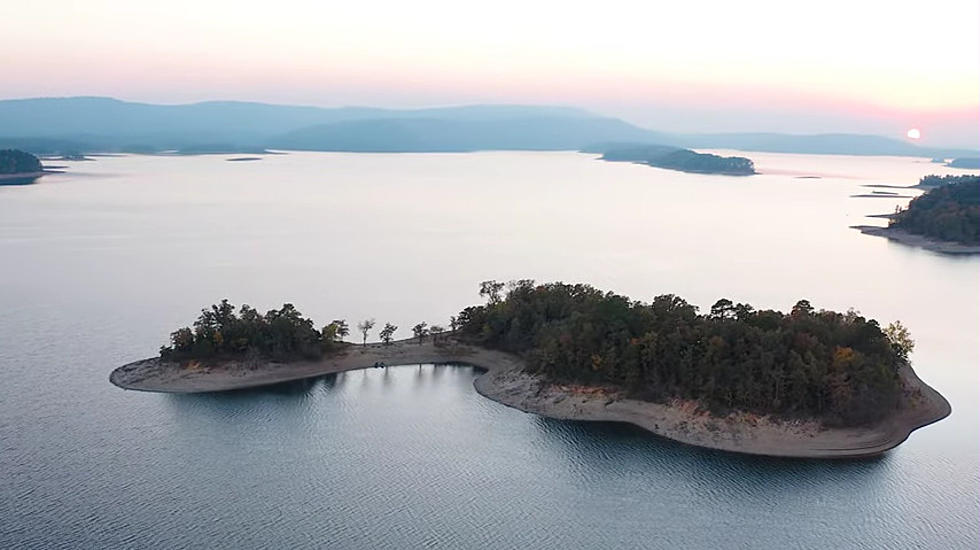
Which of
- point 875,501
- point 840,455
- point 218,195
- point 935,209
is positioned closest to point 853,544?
point 875,501

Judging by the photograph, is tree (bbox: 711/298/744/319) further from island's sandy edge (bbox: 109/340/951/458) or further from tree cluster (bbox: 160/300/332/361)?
tree cluster (bbox: 160/300/332/361)

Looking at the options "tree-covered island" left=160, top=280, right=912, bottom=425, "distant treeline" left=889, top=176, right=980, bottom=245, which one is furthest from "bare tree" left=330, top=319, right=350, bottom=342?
"distant treeline" left=889, top=176, right=980, bottom=245

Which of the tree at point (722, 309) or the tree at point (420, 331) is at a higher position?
the tree at point (722, 309)

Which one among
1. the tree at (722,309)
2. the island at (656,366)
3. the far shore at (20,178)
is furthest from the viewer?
the far shore at (20,178)

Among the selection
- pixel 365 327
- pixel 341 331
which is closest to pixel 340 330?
pixel 341 331

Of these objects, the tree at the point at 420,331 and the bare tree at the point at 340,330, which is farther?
the tree at the point at 420,331

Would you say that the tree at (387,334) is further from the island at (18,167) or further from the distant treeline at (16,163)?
the distant treeline at (16,163)

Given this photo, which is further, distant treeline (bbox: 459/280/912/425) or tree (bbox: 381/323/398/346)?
tree (bbox: 381/323/398/346)

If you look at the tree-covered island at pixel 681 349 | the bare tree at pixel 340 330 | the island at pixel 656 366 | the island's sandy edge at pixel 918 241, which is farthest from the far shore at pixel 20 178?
the island's sandy edge at pixel 918 241
